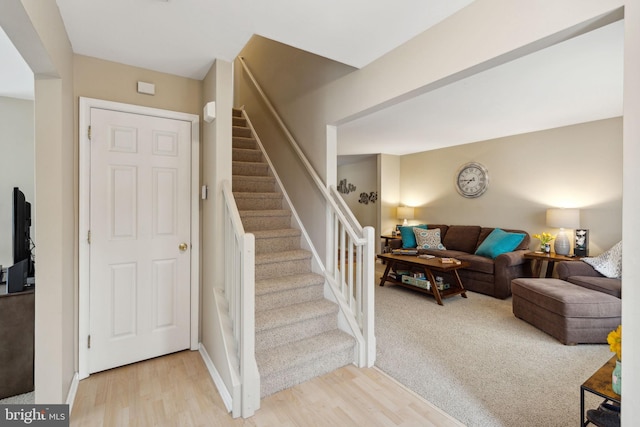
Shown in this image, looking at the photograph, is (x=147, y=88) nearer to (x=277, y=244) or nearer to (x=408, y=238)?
(x=277, y=244)

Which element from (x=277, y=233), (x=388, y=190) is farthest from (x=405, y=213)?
(x=277, y=233)

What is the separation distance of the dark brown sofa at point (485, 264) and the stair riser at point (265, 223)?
2737 mm

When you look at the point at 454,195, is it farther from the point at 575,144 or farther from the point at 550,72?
the point at 550,72

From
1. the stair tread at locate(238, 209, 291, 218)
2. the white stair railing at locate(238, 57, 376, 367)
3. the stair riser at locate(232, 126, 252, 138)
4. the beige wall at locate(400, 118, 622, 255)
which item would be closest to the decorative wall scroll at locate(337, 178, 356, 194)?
the beige wall at locate(400, 118, 622, 255)

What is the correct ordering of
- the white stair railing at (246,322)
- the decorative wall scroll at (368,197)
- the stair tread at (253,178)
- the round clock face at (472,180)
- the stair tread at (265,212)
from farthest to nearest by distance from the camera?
the decorative wall scroll at (368,197), the round clock face at (472,180), the stair tread at (253,178), the stair tread at (265,212), the white stair railing at (246,322)

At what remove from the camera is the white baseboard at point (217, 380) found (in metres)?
1.85

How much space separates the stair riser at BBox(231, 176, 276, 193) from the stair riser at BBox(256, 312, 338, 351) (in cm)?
166

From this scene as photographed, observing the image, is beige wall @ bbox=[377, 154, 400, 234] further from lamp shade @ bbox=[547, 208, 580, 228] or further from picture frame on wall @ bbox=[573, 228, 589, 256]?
picture frame on wall @ bbox=[573, 228, 589, 256]

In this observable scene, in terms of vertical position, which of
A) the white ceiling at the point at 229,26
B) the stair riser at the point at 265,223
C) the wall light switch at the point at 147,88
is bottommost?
the stair riser at the point at 265,223

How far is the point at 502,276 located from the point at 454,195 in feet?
7.00

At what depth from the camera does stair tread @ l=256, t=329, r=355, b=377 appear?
6.54ft

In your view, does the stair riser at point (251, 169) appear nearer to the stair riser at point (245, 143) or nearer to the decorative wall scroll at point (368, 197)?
the stair riser at point (245, 143)

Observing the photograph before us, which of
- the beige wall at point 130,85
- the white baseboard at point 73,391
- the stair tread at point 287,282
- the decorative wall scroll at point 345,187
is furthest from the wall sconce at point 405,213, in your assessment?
the white baseboard at point 73,391

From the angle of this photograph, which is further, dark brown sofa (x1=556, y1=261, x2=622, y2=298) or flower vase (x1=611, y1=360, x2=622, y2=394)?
dark brown sofa (x1=556, y1=261, x2=622, y2=298)
